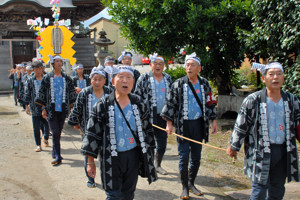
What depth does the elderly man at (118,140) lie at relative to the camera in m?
3.05

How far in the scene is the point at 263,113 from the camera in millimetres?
3121

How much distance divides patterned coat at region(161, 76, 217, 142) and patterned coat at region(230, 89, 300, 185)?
1140 mm

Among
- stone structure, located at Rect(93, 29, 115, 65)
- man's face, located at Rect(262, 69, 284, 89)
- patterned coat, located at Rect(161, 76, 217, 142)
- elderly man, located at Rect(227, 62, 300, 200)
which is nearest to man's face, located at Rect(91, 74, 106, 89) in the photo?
patterned coat, located at Rect(161, 76, 217, 142)

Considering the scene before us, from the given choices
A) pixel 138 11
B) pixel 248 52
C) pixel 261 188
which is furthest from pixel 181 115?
pixel 138 11

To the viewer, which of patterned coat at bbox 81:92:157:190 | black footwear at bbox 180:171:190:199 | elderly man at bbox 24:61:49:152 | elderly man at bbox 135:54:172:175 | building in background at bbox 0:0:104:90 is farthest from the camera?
building in background at bbox 0:0:104:90

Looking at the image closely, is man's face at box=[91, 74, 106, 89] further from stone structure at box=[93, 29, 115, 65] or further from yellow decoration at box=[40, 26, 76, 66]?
stone structure at box=[93, 29, 115, 65]

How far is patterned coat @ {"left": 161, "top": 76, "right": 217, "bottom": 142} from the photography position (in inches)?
169

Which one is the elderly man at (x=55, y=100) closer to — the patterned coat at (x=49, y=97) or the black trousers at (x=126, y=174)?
the patterned coat at (x=49, y=97)

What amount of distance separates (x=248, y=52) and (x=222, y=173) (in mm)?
3950

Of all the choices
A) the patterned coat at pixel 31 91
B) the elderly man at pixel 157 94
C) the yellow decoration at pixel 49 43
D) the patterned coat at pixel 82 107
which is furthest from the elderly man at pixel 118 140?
the yellow decoration at pixel 49 43

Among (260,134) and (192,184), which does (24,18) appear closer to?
(192,184)

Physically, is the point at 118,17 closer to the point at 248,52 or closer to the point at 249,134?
the point at 248,52

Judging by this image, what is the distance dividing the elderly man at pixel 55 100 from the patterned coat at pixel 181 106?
236 cm

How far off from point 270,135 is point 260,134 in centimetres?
10
